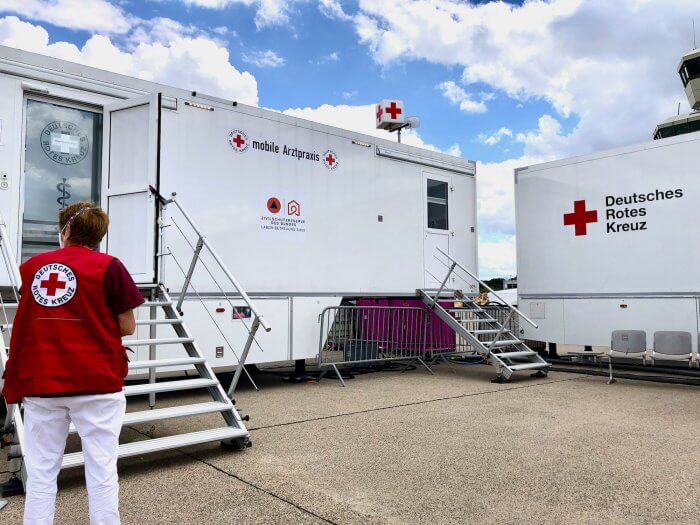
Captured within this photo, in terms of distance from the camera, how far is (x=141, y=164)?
560 centimetres

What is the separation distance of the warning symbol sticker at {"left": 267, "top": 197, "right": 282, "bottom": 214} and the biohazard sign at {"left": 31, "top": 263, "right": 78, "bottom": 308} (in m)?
4.57

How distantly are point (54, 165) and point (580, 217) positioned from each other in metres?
6.90

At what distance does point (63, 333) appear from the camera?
2412 mm

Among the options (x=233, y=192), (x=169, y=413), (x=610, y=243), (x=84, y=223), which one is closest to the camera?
(x=84, y=223)

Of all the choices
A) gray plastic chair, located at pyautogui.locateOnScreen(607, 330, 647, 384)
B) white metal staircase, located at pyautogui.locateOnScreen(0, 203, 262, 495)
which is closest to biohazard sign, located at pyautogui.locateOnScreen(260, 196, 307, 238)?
white metal staircase, located at pyautogui.locateOnScreen(0, 203, 262, 495)

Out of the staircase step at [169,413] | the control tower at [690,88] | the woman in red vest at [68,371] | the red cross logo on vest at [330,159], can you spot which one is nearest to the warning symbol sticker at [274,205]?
the red cross logo on vest at [330,159]

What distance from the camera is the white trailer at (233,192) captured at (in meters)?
5.45

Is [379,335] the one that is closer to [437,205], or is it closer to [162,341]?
[437,205]

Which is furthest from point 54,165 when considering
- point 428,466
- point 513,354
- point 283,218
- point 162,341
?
point 513,354

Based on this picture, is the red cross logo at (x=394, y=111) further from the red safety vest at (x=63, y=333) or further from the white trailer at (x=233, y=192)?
the red safety vest at (x=63, y=333)

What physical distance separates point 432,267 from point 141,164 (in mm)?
4806

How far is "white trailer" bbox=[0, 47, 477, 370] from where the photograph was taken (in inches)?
215

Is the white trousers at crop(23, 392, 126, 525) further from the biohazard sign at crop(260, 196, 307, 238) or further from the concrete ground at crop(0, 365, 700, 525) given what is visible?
the biohazard sign at crop(260, 196, 307, 238)

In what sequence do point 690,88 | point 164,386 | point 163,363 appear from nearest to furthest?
1. point 164,386
2. point 163,363
3. point 690,88
